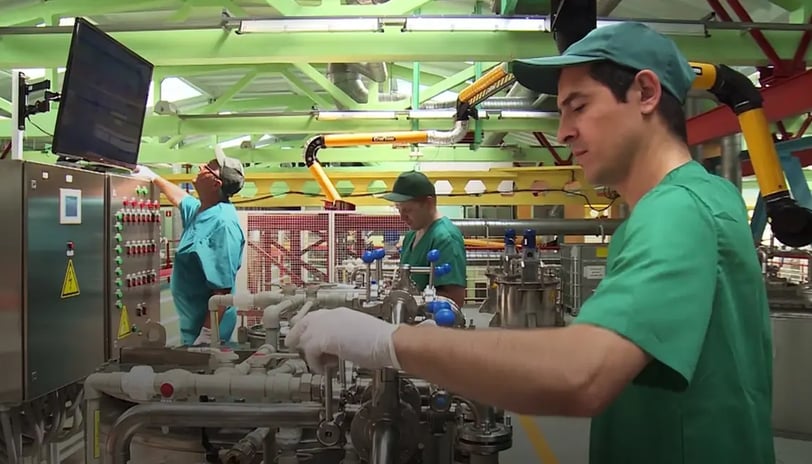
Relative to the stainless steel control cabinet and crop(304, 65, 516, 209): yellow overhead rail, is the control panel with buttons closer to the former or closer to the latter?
the stainless steel control cabinet

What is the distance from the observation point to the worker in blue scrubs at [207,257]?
3.20 meters

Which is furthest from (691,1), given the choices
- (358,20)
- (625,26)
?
(625,26)

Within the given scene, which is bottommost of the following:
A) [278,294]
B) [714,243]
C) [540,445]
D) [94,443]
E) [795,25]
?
[540,445]

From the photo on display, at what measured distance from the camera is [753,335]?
0.89 m

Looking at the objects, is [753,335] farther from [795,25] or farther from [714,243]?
[795,25]

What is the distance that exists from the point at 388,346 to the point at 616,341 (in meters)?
0.33

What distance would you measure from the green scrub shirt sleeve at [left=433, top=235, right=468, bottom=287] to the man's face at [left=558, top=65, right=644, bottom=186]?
225 cm

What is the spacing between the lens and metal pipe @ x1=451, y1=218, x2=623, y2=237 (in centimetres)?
608

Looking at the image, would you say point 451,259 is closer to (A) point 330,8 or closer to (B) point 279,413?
(A) point 330,8

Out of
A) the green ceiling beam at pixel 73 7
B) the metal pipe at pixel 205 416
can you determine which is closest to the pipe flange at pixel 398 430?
the metal pipe at pixel 205 416

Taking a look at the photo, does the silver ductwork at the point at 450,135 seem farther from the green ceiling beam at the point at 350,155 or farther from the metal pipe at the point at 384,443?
the metal pipe at the point at 384,443

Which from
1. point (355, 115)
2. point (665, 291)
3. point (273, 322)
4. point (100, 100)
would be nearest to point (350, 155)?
point (355, 115)

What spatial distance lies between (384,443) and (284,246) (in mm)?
3511

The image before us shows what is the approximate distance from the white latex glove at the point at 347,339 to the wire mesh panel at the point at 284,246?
358 centimetres
